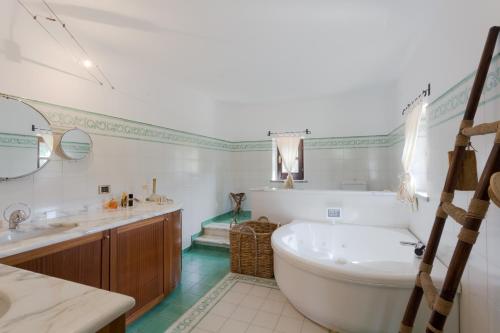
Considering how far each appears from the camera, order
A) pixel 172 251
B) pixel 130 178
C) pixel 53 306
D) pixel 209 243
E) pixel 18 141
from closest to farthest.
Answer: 1. pixel 53 306
2. pixel 18 141
3. pixel 172 251
4. pixel 130 178
5. pixel 209 243

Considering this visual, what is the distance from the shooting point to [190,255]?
3.04 metres

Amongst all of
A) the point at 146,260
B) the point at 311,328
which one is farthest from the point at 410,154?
the point at 146,260

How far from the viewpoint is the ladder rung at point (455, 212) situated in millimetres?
860

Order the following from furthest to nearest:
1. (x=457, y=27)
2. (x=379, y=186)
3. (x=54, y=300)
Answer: (x=379, y=186)
(x=457, y=27)
(x=54, y=300)

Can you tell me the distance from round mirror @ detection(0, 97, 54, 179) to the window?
3.13m

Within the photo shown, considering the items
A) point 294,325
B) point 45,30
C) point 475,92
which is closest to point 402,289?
point 294,325

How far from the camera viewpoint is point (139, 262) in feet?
5.81

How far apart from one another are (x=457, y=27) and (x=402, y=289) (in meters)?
1.58

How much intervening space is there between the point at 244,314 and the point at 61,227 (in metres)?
1.45

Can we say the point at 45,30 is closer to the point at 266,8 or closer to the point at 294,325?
the point at 266,8

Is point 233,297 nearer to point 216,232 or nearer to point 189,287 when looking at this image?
point 189,287

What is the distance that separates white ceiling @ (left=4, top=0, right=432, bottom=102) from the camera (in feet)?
5.44

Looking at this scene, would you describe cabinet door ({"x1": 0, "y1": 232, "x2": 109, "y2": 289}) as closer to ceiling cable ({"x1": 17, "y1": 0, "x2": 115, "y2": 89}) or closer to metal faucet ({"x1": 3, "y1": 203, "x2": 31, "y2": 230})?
metal faucet ({"x1": 3, "y1": 203, "x2": 31, "y2": 230})

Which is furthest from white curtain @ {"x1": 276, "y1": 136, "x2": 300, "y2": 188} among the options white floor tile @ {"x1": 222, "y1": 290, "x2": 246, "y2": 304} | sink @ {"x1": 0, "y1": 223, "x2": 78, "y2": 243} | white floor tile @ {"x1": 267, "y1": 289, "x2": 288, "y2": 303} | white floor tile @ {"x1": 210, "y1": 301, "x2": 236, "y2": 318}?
sink @ {"x1": 0, "y1": 223, "x2": 78, "y2": 243}
